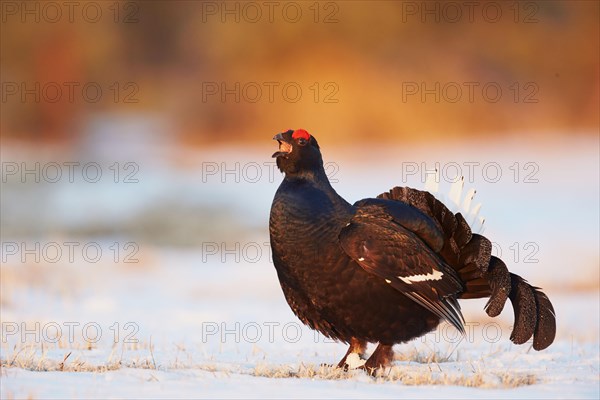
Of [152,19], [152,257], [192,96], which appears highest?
[152,19]

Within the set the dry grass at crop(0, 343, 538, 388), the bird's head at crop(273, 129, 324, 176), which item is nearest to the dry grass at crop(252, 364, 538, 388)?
the dry grass at crop(0, 343, 538, 388)

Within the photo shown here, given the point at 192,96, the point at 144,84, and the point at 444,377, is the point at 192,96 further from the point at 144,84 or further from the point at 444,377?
the point at 444,377

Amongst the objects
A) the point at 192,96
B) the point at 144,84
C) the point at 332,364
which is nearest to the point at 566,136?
the point at 192,96

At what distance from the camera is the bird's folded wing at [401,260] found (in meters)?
5.22

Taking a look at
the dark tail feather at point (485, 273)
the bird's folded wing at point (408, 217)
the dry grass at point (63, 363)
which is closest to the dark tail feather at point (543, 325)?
the dark tail feather at point (485, 273)

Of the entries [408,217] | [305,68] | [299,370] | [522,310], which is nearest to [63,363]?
[299,370]

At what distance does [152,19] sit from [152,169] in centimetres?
676

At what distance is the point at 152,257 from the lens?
1205 centimetres

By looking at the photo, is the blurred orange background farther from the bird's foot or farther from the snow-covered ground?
the bird's foot

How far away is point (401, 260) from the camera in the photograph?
17.5 ft

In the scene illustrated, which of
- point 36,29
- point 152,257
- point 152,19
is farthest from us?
point 152,19

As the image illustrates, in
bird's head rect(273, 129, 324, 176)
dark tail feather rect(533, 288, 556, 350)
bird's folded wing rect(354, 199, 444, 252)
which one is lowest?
dark tail feather rect(533, 288, 556, 350)

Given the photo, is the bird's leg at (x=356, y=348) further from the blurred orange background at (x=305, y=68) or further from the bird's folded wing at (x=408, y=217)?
the blurred orange background at (x=305, y=68)

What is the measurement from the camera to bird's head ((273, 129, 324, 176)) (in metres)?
5.46
